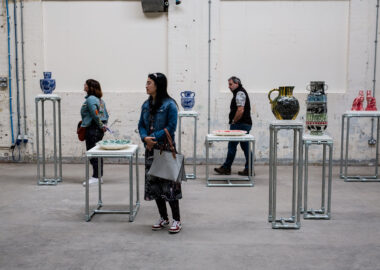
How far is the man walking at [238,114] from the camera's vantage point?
5836mm

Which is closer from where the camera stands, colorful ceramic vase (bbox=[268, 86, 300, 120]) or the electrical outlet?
colorful ceramic vase (bbox=[268, 86, 300, 120])

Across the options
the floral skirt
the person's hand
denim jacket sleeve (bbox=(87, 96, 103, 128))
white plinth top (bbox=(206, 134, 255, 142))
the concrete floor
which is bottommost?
the concrete floor

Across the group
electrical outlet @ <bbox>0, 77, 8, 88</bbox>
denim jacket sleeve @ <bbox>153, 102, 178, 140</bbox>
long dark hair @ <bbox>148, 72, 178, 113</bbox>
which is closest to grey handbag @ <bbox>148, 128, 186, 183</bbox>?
denim jacket sleeve @ <bbox>153, 102, 178, 140</bbox>

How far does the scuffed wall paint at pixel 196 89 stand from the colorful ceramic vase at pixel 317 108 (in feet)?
9.92

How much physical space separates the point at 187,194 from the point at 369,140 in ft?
10.9

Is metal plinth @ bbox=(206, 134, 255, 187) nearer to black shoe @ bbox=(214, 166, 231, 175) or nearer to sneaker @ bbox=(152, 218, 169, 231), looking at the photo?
black shoe @ bbox=(214, 166, 231, 175)

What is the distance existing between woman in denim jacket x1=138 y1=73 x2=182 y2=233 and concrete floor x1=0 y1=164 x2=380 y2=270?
33 centimetres

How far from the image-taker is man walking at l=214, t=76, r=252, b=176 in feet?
19.1

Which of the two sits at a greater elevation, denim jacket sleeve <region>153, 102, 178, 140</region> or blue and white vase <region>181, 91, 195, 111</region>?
blue and white vase <region>181, 91, 195, 111</region>

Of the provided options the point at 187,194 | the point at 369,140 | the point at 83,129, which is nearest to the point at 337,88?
the point at 369,140

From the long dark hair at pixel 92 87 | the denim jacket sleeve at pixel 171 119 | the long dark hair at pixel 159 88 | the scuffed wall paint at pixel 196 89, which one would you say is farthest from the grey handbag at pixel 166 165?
the scuffed wall paint at pixel 196 89

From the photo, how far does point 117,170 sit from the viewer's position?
656 cm

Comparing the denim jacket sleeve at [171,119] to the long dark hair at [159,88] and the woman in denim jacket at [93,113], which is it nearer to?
the long dark hair at [159,88]

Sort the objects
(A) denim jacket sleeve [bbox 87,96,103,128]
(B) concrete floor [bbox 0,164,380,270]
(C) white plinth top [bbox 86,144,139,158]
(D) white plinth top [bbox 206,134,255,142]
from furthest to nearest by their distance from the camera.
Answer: (D) white plinth top [bbox 206,134,255,142], (A) denim jacket sleeve [bbox 87,96,103,128], (C) white plinth top [bbox 86,144,139,158], (B) concrete floor [bbox 0,164,380,270]
